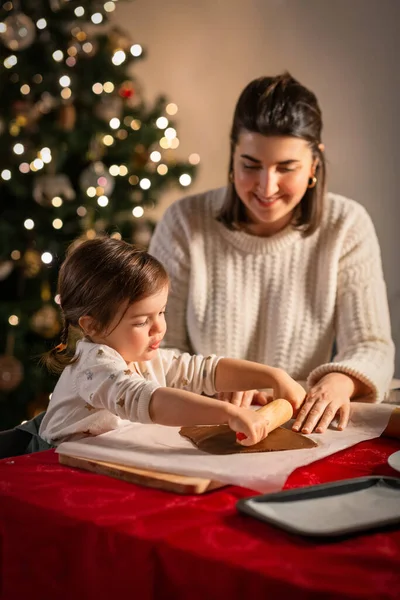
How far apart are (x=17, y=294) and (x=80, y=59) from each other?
1.11m

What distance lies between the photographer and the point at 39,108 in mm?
3279

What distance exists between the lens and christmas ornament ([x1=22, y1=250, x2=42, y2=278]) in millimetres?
3248

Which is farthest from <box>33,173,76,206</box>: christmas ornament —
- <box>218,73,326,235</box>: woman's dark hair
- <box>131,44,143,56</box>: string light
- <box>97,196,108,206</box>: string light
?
<box>218,73,326,235</box>: woman's dark hair

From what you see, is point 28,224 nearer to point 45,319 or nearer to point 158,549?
point 45,319

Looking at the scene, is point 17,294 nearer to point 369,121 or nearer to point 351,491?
point 369,121

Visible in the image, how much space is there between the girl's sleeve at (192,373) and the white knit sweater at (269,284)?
1.64ft

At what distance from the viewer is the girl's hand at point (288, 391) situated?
131 cm

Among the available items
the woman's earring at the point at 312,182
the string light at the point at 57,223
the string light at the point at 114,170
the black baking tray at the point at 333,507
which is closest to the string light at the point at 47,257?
the string light at the point at 57,223

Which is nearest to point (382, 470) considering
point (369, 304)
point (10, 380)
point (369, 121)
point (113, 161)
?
point (369, 304)

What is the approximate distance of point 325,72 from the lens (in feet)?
10.1

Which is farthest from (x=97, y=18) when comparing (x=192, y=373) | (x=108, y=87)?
(x=192, y=373)

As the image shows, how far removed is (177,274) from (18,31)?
1636 mm

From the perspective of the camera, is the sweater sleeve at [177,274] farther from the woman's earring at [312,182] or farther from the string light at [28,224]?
the string light at [28,224]

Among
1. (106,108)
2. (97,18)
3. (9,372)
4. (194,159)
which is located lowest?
(9,372)
